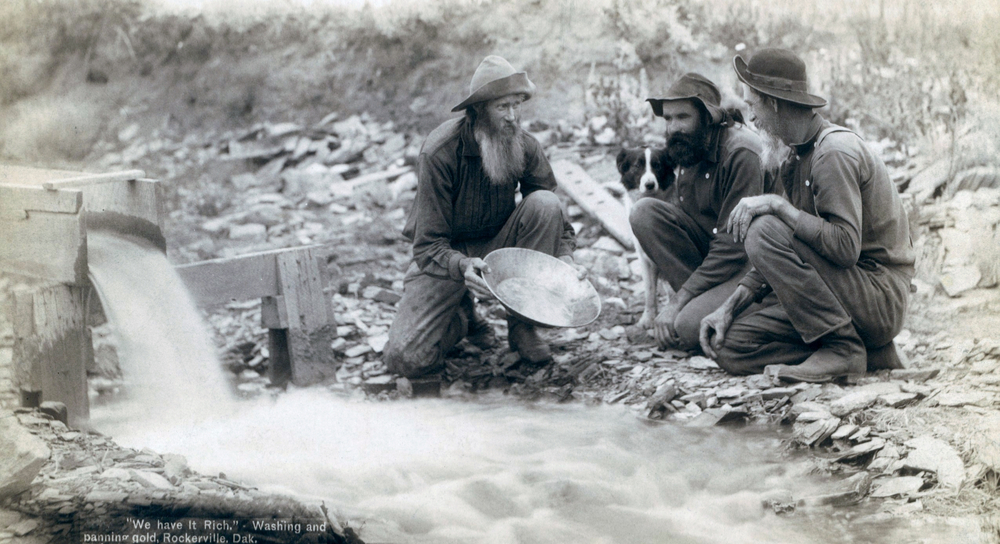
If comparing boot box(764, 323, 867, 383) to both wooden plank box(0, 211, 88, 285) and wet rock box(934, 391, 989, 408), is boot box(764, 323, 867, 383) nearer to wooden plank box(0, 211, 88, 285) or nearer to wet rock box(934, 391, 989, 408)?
wet rock box(934, 391, 989, 408)

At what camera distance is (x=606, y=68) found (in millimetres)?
7020

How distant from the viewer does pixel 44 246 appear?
3.95m

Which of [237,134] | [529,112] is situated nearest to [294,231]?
[237,134]

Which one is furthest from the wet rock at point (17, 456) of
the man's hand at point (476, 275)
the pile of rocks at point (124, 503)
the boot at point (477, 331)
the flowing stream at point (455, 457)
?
the boot at point (477, 331)

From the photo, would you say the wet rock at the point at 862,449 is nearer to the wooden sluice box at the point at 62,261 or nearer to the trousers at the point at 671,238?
the trousers at the point at 671,238

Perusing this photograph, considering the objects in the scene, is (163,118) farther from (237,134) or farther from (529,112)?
(529,112)

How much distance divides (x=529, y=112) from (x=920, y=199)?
3326 mm

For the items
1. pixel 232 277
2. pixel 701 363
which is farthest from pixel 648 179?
pixel 232 277

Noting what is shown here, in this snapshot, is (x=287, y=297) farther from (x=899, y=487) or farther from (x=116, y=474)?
Result: (x=899, y=487)

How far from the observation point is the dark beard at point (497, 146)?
4.72 meters

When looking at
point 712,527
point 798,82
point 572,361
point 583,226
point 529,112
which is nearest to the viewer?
point 712,527

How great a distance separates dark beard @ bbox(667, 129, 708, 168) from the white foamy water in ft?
9.04

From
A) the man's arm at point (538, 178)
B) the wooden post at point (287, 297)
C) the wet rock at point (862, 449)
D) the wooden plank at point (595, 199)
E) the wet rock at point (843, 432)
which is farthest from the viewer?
the wooden plank at point (595, 199)

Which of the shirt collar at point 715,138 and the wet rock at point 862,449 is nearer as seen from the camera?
the wet rock at point 862,449
